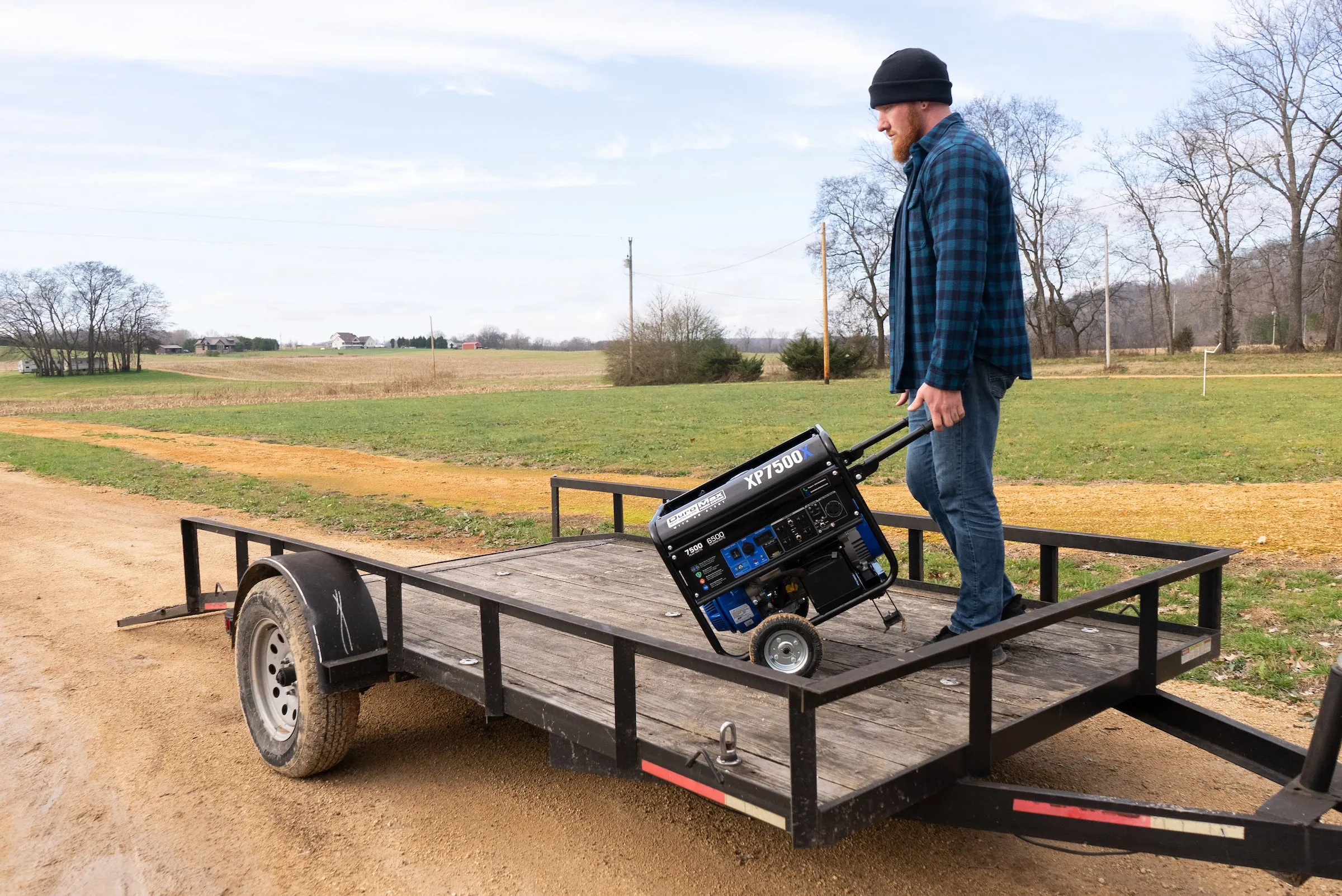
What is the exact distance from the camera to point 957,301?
3.19m

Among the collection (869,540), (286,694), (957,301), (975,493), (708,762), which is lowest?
(286,694)

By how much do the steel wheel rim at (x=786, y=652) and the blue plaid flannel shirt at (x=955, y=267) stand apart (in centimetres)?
98

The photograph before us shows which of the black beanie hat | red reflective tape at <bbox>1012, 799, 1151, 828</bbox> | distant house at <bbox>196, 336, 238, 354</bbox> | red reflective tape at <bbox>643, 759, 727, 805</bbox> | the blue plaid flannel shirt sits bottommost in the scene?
red reflective tape at <bbox>1012, 799, 1151, 828</bbox>

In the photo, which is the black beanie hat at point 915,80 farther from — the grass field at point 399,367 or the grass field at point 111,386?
the grass field at point 399,367

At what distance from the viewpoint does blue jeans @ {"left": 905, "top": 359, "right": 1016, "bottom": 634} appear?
11.1ft

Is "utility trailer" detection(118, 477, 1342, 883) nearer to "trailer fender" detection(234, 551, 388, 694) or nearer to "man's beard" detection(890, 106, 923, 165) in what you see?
"trailer fender" detection(234, 551, 388, 694)

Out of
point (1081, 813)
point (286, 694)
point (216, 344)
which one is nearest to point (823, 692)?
point (1081, 813)

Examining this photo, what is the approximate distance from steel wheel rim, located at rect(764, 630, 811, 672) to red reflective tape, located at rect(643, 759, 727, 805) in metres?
0.70

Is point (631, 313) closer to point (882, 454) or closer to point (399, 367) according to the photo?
point (399, 367)

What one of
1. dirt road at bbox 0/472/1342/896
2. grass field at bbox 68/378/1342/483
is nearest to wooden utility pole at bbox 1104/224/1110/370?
grass field at bbox 68/378/1342/483

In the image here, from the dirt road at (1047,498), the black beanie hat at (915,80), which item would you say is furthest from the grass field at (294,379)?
the black beanie hat at (915,80)

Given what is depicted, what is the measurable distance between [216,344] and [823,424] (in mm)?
105943

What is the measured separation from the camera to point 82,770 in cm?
416

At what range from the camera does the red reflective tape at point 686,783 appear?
8.46 feet
